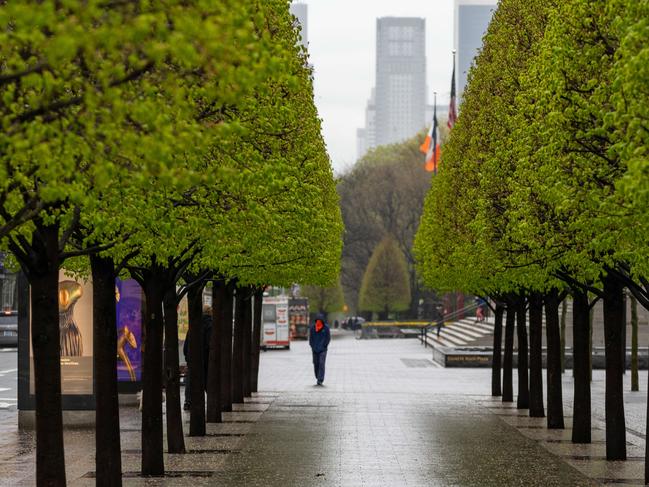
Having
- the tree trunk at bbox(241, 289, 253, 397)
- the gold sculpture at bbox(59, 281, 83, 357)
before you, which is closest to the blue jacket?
the tree trunk at bbox(241, 289, 253, 397)

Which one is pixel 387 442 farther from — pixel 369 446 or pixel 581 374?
pixel 581 374

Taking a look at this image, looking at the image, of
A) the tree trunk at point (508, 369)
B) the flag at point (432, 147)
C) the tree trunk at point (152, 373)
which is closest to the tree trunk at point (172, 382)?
the tree trunk at point (152, 373)

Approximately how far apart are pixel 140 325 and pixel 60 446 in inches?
490

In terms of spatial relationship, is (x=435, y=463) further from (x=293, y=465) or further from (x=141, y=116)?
(x=141, y=116)

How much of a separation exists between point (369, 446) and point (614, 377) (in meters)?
3.96

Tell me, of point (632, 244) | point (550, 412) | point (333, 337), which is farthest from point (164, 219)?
point (333, 337)

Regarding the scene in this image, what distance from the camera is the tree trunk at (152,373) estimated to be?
17.1 meters

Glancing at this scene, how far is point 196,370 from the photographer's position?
21797 millimetres

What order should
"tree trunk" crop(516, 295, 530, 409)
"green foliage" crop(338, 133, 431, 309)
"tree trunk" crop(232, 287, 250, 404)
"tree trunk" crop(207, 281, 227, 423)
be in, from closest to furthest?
1. "tree trunk" crop(207, 281, 227, 423)
2. "tree trunk" crop(516, 295, 530, 409)
3. "tree trunk" crop(232, 287, 250, 404)
4. "green foliage" crop(338, 133, 431, 309)

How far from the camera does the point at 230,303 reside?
27.2 meters

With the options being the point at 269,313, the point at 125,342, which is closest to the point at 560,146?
the point at 125,342

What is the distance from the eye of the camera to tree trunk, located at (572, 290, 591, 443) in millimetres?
21438

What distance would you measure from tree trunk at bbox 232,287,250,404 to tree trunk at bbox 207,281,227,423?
186 inches

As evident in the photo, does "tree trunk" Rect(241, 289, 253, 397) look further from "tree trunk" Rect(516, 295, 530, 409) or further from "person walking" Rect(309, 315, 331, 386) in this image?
"tree trunk" Rect(516, 295, 530, 409)
